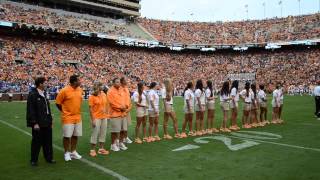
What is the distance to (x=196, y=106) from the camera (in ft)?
39.7

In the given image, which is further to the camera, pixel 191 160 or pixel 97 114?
pixel 97 114

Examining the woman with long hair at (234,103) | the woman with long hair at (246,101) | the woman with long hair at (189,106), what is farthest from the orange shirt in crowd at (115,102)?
the woman with long hair at (246,101)

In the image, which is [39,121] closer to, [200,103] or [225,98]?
[200,103]

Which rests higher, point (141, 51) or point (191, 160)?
point (141, 51)

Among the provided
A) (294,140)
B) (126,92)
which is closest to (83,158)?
(126,92)

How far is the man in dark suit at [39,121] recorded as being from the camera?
778 cm

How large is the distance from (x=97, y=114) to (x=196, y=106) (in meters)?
4.19

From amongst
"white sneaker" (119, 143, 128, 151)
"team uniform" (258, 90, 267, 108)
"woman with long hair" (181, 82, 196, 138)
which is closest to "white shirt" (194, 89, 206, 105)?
"woman with long hair" (181, 82, 196, 138)

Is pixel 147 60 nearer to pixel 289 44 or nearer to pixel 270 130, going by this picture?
pixel 289 44

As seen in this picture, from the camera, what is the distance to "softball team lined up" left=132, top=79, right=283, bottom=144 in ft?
35.8

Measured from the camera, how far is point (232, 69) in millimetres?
57438

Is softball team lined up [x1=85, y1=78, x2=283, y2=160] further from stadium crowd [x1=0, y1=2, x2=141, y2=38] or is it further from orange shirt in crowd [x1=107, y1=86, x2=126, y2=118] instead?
stadium crowd [x1=0, y1=2, x2=141, y2=38]

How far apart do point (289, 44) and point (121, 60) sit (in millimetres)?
26003

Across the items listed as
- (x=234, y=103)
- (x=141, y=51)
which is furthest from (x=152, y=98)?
(x=141, y=51)
